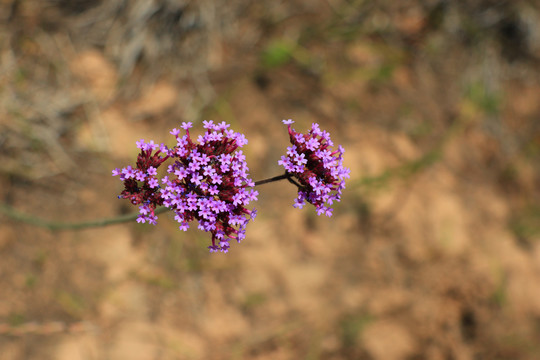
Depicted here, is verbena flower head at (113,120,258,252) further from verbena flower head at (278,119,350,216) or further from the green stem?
verbena flower head at (278,119,350,216)

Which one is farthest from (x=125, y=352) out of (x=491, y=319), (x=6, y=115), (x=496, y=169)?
(x=496, y=169)

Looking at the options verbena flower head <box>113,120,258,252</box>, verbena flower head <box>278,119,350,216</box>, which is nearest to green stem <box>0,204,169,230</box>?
verbena flower head <box>113,120,258,252</box>

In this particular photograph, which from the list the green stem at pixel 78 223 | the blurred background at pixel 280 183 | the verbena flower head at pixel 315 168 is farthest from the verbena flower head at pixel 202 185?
the blurred background at pixel 280 183

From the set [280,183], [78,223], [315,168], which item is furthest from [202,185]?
[280,183]

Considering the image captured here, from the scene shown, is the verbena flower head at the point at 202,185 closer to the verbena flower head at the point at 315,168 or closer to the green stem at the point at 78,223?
the green stem at the point at 78,223

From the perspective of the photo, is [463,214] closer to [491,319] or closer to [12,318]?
[491,319]

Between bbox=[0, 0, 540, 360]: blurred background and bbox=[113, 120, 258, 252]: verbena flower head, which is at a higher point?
bbox=[0, 0, 540, 360]: blurred background

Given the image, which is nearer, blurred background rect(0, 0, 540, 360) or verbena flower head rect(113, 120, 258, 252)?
verbena flower head rect(113, 120, 258, 252)
